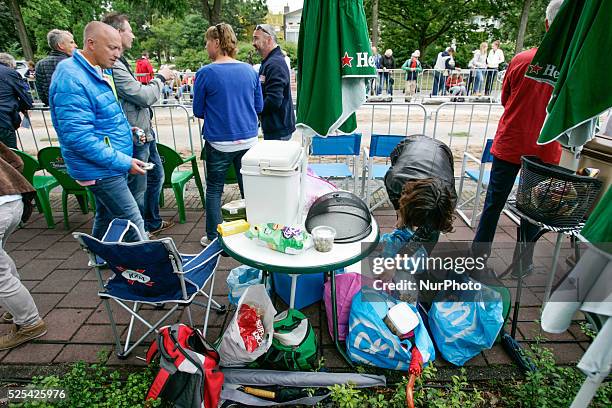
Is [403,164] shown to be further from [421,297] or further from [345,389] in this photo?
[345,389]

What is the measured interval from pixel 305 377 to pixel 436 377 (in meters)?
0.84

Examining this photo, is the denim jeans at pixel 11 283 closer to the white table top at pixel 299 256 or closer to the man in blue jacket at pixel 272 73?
the white table top at pixel 299 256

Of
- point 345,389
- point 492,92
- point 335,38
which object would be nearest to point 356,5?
point 335,38

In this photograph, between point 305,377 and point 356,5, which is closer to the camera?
point 356,5

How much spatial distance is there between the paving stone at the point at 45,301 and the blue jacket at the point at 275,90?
256cm

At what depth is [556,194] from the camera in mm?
2479

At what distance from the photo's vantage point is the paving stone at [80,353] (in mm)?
2556

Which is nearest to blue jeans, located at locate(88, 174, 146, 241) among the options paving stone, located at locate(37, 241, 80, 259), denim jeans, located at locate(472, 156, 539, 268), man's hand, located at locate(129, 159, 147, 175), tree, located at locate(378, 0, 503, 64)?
man's hand, located at locate(129, 159, 147, 175)

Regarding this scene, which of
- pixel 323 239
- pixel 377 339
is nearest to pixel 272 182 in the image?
pixel 323 239

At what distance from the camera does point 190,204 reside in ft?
16.9

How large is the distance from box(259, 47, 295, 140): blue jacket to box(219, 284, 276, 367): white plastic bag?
2287 mm

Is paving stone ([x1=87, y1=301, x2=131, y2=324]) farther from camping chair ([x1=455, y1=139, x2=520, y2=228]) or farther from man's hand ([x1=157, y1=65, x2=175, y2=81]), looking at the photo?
camping chair ([x1=455, y1=139, x2=520, y2=228])

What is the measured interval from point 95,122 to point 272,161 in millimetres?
1413

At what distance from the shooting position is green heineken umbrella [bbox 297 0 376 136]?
2.16m
